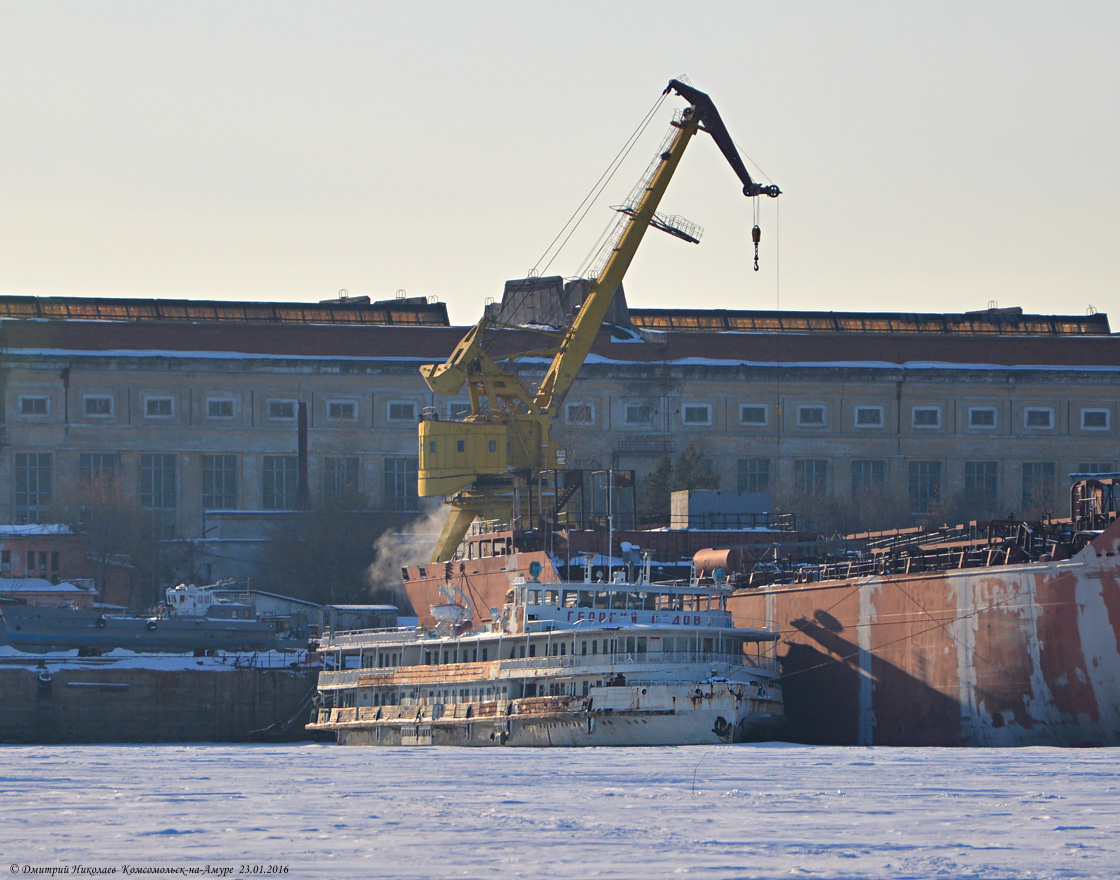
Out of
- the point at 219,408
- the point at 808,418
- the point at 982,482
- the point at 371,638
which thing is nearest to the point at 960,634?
the point at 371,638

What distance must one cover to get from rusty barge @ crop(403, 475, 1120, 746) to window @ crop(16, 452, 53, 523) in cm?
6208

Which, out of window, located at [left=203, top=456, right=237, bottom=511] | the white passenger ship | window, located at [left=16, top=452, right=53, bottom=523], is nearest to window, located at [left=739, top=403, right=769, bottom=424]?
window, located at [left=203, top=456, right=237, bottom=511]

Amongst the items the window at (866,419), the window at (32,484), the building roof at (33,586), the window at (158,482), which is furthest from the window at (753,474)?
the building roof at (33,586)

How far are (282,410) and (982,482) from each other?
43.9 metres

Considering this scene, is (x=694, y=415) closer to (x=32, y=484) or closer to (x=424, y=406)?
(x=424, y=406)

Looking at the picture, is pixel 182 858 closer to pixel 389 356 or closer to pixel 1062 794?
pixel 1062 794

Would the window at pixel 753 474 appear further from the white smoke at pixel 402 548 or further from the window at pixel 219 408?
the window at pixel 219 408

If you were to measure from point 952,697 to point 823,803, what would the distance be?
20.1 m

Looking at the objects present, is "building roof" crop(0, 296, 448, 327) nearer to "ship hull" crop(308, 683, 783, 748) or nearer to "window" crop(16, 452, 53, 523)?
"window" crop(16, 452, 53, 523)

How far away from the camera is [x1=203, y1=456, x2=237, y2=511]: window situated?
116062mm

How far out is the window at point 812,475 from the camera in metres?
118

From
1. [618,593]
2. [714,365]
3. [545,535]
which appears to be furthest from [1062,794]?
[714,365]

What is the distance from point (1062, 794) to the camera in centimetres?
3316

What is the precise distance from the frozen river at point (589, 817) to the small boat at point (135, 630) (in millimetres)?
32134
